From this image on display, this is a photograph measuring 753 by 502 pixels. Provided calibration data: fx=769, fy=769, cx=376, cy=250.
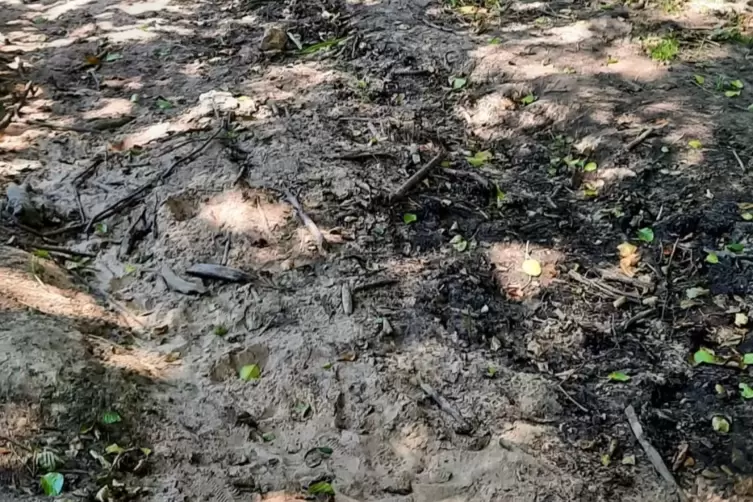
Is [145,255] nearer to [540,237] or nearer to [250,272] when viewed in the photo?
[250,272]

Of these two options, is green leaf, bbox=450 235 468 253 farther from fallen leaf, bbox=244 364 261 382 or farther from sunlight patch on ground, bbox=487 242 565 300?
fallen leaf, bbox=244 364 261 382

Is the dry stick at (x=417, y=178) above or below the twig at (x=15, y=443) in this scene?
below

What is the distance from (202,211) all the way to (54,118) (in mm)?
1826

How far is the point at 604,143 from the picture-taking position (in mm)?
4594

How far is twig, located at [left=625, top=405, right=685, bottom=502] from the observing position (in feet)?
9.39

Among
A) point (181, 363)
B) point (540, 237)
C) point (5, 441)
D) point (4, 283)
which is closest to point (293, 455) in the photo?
point (181, 363)

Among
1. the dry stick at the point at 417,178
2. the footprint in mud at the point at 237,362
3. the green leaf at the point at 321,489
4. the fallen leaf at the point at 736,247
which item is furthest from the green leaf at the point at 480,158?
the green leaf at the point at 321,489

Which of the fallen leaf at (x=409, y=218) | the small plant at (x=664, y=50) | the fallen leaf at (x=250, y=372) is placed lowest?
the fallen leaf at (x=250, y=372)

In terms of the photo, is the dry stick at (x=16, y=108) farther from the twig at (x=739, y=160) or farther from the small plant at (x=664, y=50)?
the twig at (x=739, y=160)

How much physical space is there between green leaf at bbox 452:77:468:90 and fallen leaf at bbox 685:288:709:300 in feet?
7.55

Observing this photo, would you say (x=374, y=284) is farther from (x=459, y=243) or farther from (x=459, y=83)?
(x=459, y=83)

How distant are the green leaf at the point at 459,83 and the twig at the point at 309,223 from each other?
64.7 inches

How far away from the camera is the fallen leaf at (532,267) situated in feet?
12.8

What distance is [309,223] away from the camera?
13.6ft
